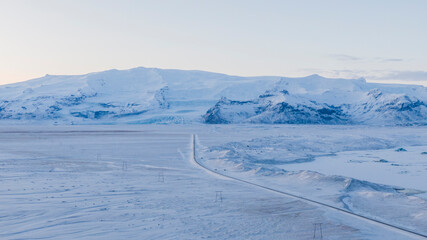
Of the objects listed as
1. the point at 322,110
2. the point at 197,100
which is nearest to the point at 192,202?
the point at 322,110

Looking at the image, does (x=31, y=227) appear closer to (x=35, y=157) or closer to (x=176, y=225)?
(x=176, y=225)

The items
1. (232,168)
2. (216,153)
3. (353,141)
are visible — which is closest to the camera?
(232,168)

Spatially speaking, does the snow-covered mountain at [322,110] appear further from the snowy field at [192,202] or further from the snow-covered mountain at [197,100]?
the snowy field at [192,202]

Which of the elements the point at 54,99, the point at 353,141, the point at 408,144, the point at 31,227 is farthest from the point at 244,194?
the point at 54,99

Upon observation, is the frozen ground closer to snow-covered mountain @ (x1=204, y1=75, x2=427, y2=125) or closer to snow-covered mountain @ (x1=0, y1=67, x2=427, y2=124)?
snow-covered mountain @ (x1=204, y1=75, x2=427, y2=125)

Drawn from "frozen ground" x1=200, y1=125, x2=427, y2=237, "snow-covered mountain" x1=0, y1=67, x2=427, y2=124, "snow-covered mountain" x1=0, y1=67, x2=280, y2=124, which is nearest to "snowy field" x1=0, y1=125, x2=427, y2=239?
"frozen ground" x1=200, y1=125, x2=427, y2=237

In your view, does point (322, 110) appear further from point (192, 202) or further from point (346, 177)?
point (192, 202)

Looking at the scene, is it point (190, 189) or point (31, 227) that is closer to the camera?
point (31, 227)

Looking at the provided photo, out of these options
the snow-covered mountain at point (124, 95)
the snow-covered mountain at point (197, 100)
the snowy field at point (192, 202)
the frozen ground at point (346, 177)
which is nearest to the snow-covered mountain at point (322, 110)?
the snow-covered mountain at point (197, 100)
